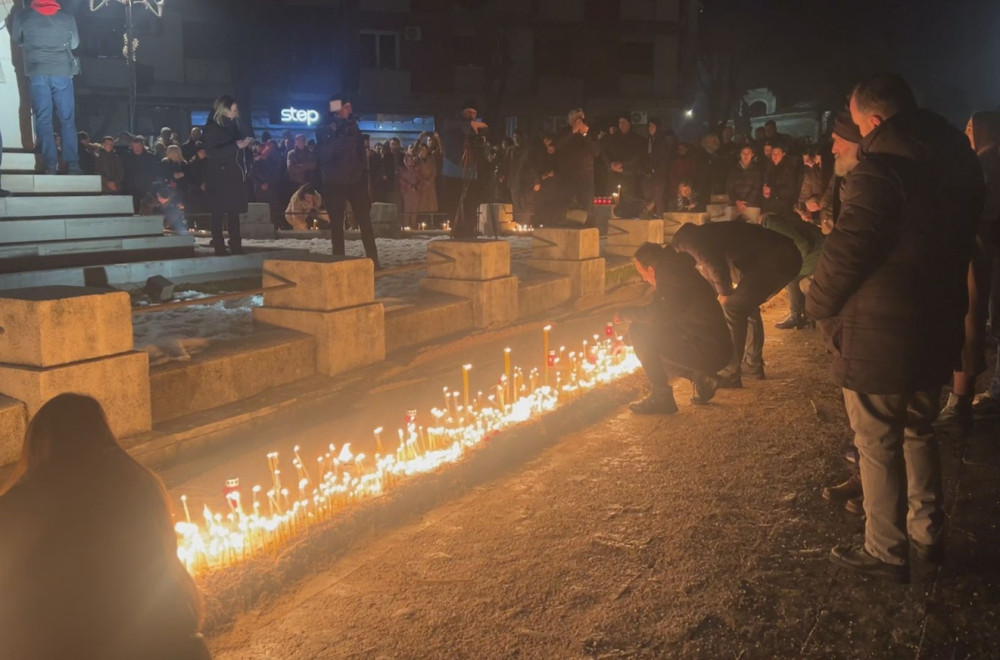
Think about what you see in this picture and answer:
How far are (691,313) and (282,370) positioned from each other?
3214mm

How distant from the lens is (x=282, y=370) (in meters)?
7.20

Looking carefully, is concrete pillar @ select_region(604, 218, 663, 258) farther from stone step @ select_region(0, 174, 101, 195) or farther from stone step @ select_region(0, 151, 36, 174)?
stone step @ select_region(0, 151, 36, 174)

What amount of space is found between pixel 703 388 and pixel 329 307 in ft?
10.1

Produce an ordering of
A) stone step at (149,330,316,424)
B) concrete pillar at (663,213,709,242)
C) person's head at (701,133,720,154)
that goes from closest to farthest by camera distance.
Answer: stone step at (149,330,316,424), concrete pillar at (663,213,709,242), person's head at (701,133,720,154)

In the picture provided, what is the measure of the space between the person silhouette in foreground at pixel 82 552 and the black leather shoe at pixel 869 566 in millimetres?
2971

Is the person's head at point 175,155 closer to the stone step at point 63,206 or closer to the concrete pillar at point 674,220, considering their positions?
the stone step at point 63,206

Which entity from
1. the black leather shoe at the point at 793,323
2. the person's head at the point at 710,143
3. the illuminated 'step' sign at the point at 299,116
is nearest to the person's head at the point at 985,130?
the black leather shoe at the point at 793,323

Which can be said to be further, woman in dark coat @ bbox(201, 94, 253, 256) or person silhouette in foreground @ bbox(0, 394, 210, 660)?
woman in dark coat @ bbox(201, 94, 253, 256)

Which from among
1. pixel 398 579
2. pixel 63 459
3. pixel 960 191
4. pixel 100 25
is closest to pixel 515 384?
pixel 398 579

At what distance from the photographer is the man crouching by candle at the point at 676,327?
671cm

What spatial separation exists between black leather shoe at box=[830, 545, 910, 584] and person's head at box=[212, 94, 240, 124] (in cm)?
908

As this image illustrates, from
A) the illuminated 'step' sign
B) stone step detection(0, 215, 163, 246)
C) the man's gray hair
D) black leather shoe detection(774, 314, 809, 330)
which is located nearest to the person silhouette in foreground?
the man's gray hair

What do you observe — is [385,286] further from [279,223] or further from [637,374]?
[279,223]

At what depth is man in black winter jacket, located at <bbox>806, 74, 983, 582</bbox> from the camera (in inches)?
154
